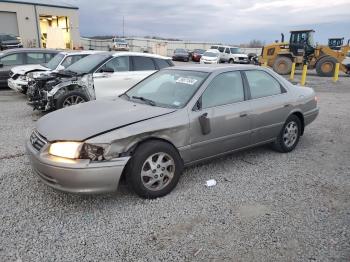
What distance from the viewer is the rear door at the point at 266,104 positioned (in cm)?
474

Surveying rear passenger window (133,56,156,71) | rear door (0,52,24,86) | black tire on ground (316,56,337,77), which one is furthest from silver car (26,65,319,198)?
black tire on ground (316,56,337,77)

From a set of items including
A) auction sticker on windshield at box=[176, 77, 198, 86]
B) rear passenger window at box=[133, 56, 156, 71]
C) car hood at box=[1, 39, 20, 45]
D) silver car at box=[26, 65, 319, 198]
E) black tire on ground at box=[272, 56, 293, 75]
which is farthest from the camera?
car hood at box=[1, 39, 20, 45]

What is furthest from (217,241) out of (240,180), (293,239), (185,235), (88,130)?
(88,130)

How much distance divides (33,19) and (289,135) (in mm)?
32493

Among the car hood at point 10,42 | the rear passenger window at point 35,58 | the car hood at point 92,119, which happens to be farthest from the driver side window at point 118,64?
the car hood at point 10,42

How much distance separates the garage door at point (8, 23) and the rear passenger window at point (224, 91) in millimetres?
31982

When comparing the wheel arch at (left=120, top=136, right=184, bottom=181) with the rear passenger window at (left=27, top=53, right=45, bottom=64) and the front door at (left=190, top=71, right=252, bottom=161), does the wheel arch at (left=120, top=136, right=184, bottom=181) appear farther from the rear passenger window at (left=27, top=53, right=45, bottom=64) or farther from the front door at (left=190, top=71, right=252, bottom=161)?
the rear passenger window at (left=27, top=53, right=45, bottom=64)

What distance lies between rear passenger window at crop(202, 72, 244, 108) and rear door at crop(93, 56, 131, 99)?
3663mm

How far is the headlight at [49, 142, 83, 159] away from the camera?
10.7ft

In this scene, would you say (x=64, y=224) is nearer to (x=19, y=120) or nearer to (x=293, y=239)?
(x=293, y=239)

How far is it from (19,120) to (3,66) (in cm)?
496

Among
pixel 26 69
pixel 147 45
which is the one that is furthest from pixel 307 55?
pixel 147 45

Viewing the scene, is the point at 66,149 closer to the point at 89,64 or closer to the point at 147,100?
the point at 147,100

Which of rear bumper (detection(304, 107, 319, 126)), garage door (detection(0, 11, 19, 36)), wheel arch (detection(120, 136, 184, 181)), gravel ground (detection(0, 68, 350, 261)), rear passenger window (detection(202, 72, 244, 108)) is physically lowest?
gravel ground (detection(0, 68, 350, 261))
